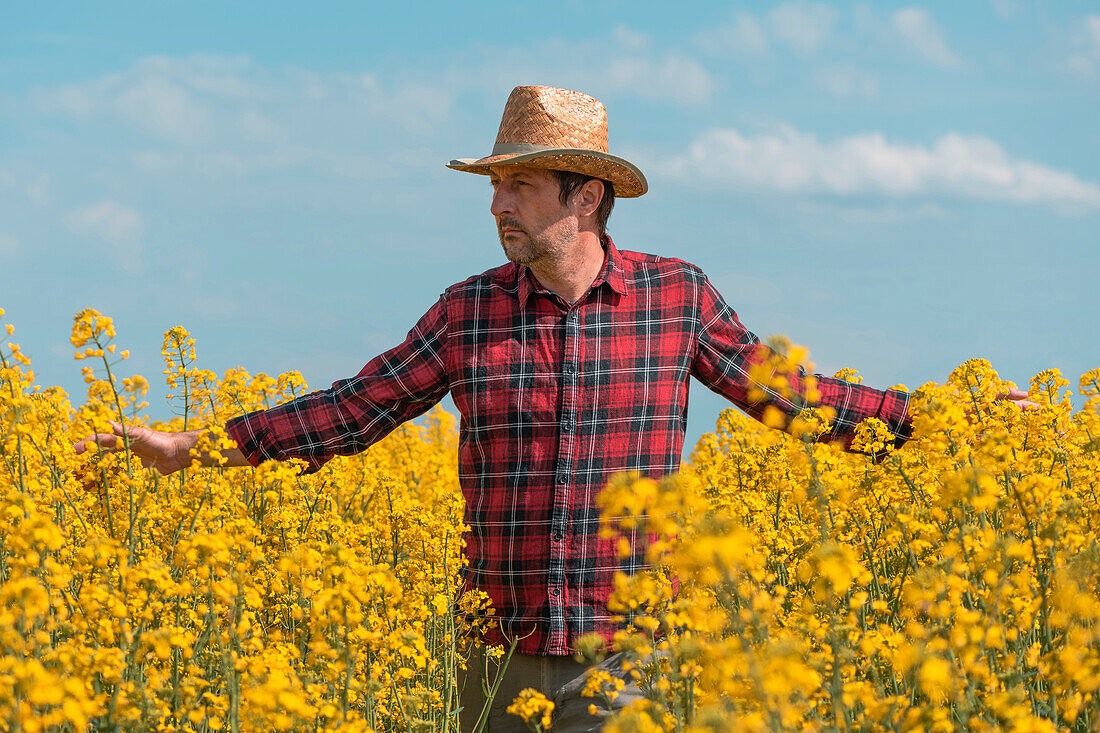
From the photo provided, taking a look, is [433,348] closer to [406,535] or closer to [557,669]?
[406,535]

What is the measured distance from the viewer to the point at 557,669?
3.30 meters

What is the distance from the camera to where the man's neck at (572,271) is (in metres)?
3.46

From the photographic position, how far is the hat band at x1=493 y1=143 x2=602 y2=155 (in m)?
3.46

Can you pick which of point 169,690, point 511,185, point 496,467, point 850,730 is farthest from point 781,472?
point 169,690

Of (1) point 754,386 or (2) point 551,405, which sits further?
(1) point 754,386

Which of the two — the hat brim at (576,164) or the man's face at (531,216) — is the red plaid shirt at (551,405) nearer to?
the man's face at (531,216)

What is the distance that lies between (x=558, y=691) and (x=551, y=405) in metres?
0.89

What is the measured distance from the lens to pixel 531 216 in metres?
3.45

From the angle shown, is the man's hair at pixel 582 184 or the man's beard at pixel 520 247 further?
the man's hair at pixel 582 184

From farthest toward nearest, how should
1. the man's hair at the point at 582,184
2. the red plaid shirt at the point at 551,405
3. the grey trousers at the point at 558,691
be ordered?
1. the man's hair at the point at 582,184
2. the red plaid shirt at the point at 551,405
3. the grey trousers at the point at 558,691

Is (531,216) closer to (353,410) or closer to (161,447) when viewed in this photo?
(353,410)

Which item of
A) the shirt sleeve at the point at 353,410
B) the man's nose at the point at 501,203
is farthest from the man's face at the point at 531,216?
the shirt sleeve at the point at 353,410

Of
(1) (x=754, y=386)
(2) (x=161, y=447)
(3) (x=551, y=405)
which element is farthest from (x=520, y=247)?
(2) (x=161, y=447)

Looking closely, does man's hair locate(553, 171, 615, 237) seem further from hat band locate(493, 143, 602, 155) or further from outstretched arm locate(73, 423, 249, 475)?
outstretched arm locate(73, 423, 249, 475)
